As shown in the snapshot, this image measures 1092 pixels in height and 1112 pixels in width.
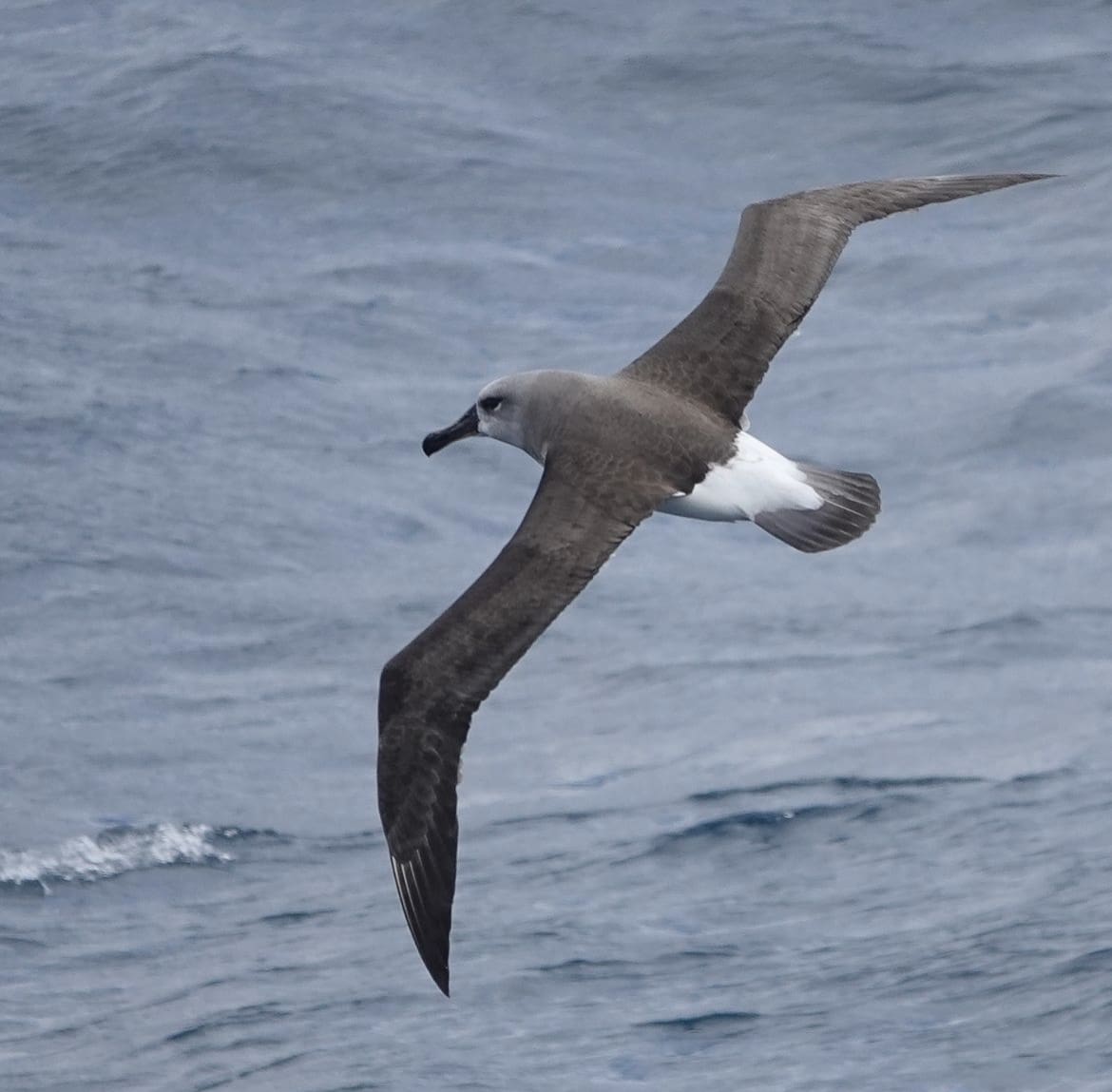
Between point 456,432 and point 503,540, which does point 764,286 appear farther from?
point 503,540

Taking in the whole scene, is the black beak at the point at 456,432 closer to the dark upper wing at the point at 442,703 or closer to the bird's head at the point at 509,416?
the bird's head at the point at 509,416

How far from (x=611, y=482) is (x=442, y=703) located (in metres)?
1.26

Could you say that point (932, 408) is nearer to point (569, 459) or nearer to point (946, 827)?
point (946, 827)

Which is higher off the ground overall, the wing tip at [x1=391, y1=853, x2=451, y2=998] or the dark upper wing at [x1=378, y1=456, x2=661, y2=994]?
the dark upper wing at [x1=378, y1=456, x2=661, y2=994]

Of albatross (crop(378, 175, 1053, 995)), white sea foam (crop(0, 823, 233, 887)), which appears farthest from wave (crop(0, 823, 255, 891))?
albatross (crop(378, 175, 1053, 995))

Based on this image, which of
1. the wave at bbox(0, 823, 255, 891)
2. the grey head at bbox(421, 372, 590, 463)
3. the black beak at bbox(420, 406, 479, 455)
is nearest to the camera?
the grey head at bbox(421, 372, 590, 463)

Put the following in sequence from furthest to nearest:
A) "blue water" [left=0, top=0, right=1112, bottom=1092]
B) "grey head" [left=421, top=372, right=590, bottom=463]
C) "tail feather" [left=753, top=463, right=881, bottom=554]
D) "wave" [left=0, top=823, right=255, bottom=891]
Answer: "wave" [left=0, top=823, right=255, bottom=891] → "blue water" [left=0, top=0, right=1112, bottom=1092] → "grey head" [left=421, top=372, right=590, bottom=463] → "tail feather" [left=753, top=463, right=881, bottom=554]

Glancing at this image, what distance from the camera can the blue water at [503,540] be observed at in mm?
10906

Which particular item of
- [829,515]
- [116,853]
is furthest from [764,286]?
[116,853]

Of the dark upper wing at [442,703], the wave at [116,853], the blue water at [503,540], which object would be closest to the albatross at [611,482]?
the dark upper wing at [442,703]

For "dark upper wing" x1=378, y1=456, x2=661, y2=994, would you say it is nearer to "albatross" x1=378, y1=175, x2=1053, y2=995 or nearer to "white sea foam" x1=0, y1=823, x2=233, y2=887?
"albatross" x1=378, y1=175, x2=1053, y2=995

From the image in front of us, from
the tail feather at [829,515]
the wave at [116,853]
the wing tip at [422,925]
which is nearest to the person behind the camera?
the wing tip at [422,925]

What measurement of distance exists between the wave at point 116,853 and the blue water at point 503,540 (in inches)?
1.1

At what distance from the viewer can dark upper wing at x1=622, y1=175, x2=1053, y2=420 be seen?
34.6ft
